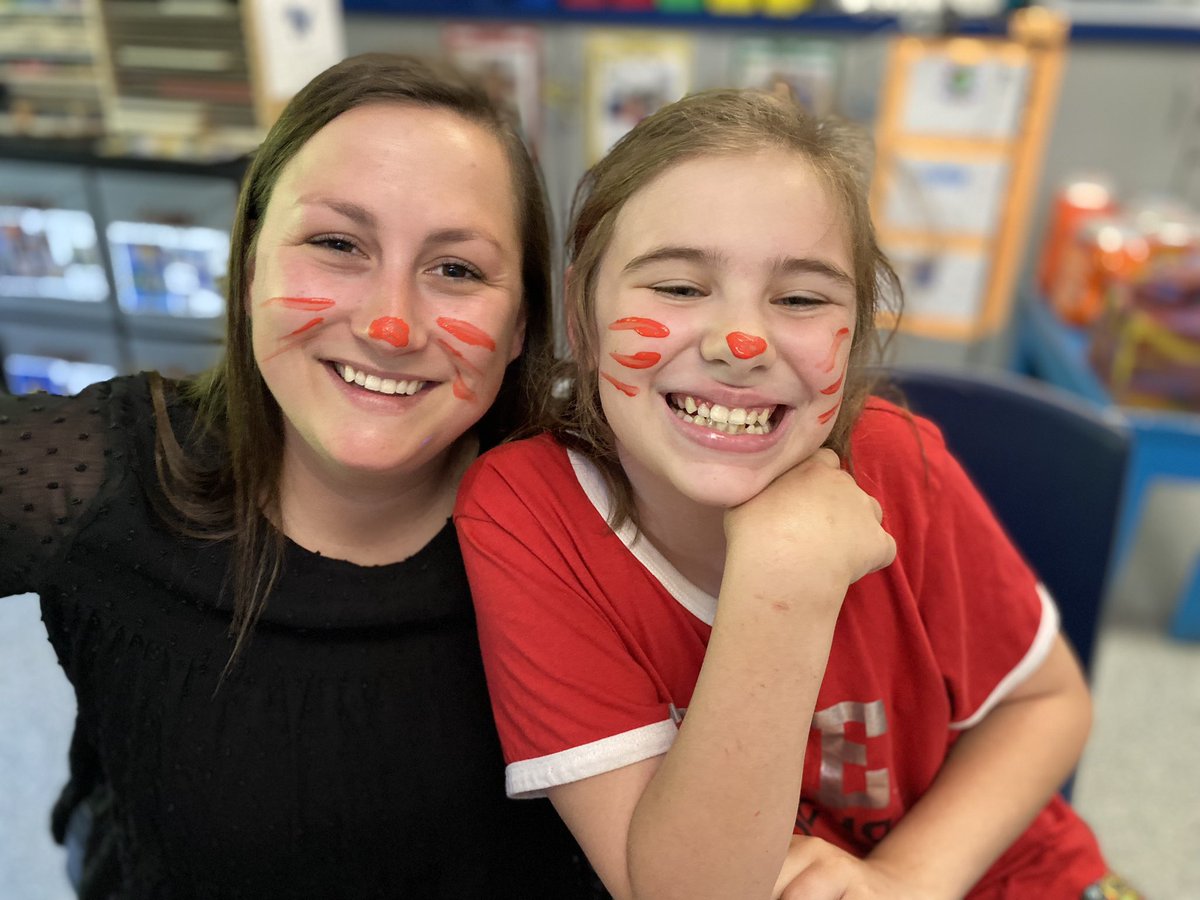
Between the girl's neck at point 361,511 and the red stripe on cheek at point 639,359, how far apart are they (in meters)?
0.26

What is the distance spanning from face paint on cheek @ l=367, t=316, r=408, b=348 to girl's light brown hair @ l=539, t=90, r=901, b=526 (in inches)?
6.2

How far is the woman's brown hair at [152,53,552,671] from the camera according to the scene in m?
0.80

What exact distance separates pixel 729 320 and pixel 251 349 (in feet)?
1.51

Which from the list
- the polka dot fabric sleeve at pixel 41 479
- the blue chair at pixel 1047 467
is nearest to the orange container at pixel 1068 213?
the blue chair at pixel 1047 467

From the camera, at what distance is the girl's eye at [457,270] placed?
793mm

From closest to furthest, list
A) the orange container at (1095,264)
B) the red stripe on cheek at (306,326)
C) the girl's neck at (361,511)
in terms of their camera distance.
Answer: the red stripe on cheek at (306,326) → the girl's neck at (361,511) → the orange container at (1095,264)

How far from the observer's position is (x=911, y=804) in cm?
92

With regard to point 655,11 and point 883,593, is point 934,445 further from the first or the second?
point 655,11

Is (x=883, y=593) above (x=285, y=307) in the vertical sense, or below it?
below

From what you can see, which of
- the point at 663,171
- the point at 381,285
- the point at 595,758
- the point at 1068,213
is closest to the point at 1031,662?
the point at 595,758

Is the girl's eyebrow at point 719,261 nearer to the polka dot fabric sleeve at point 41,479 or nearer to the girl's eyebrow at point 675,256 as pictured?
the girl's eyebrow at point 675,256

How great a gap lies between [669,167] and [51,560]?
660 millimetres

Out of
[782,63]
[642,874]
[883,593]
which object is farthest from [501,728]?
[782,63]

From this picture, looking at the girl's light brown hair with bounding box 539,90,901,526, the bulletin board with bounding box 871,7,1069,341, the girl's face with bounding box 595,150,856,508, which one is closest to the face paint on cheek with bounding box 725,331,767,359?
the girl's face with bounding box 595,150,856,508
